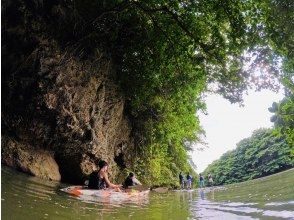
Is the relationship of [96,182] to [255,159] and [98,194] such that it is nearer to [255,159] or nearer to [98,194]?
[98,194]

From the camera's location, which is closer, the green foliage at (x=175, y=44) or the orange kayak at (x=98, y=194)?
the orange kayak at (x=98, y=194)

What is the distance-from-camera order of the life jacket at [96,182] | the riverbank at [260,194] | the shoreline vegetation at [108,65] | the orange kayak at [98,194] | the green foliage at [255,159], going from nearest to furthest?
the orange kayak at [98,194], the riverbank at [260,194], the life jacket at [96,182], the shoreline vegetation at [108,65], the green foliage at [255,159]

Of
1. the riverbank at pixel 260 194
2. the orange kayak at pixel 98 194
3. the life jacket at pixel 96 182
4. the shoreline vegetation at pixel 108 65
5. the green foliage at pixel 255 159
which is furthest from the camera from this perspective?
the green foliage at pixel 255 159

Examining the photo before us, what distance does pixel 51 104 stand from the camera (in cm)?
1374

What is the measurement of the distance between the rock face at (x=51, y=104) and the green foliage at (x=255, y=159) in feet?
91.3

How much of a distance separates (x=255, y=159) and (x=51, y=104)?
37633mm

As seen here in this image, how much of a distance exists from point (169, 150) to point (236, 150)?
31469mm

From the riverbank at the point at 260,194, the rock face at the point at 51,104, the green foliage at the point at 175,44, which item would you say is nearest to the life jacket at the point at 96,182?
the rock face at the point at 51,104

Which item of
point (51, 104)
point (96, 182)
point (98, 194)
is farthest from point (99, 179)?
point (51, 104)

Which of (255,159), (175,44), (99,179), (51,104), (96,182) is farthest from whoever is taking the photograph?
(255,159)

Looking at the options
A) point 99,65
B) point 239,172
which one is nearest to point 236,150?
point 239,172

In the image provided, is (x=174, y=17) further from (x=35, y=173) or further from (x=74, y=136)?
(x=35, y=173)

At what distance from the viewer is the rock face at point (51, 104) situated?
1279cm

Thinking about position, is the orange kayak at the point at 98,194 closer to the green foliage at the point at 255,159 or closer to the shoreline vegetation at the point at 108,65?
the shoreline vegetation at the point at 108,65
